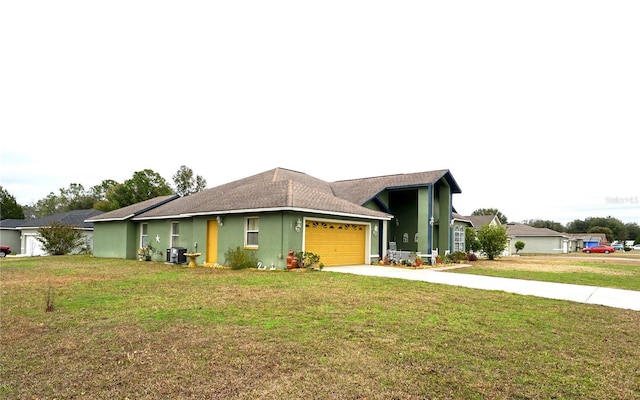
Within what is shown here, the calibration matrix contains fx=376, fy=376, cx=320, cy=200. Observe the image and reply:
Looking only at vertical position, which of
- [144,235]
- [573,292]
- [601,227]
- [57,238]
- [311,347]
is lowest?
[573,292]

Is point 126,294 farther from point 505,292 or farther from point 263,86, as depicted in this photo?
point 263,86

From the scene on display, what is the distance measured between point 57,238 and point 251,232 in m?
20.4

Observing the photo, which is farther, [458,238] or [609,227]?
[609,227]

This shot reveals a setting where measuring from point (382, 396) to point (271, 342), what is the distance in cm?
201

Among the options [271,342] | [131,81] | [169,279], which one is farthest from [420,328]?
[131,81]

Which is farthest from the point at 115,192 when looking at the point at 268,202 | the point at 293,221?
the point at 293,221

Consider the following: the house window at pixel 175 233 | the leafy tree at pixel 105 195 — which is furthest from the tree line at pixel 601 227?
the house window at pixel 175 233

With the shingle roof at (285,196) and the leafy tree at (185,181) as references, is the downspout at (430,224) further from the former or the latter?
the leafy tree at (185,181)

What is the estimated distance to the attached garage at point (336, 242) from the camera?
1680 cm

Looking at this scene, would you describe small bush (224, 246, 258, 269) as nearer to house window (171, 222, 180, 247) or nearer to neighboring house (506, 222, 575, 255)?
house window (171, 222, 180, 247)

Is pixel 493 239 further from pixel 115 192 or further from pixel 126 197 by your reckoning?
pixel 115 192

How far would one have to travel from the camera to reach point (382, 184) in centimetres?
2433

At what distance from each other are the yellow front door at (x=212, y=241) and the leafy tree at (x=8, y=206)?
156 feet

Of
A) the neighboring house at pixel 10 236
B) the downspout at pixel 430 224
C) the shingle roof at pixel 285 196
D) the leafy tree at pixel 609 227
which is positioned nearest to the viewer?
the shingle roof at pixel 285 196
